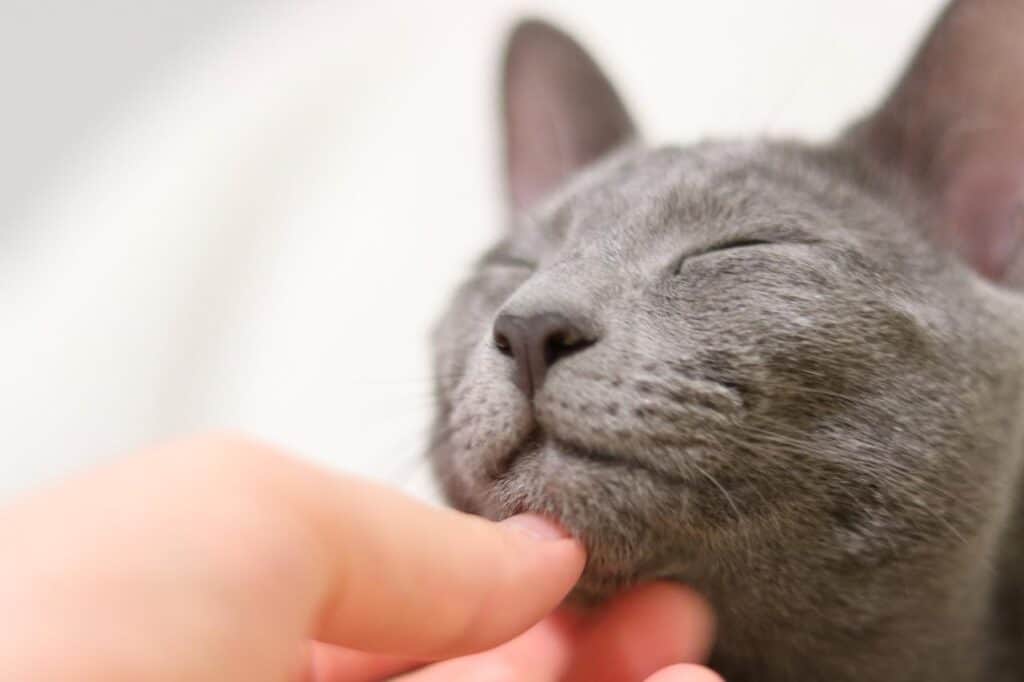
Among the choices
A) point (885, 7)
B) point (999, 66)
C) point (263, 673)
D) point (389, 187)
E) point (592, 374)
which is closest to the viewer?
point (263, 673)

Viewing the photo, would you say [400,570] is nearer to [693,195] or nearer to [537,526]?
[537,526]

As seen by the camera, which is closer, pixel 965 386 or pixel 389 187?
pixel 965 386

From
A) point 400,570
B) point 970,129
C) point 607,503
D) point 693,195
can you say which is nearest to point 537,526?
point 607,503

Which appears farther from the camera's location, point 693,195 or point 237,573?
point 693,195

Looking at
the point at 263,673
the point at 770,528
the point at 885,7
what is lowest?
the point at 770,528

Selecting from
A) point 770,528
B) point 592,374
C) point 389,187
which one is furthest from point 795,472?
point 389,187

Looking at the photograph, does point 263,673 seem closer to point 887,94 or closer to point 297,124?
point 887,94

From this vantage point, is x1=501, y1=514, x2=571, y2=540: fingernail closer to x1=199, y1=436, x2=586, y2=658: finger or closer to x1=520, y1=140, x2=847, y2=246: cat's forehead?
x1=199, y1=436, x2=586, y2=658: finger

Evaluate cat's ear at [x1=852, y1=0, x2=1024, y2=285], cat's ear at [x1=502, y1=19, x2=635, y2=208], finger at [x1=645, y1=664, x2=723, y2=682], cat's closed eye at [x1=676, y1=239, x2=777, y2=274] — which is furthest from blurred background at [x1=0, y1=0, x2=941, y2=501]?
finger at [x1=645, y1=664, x2=723, y2=682]
